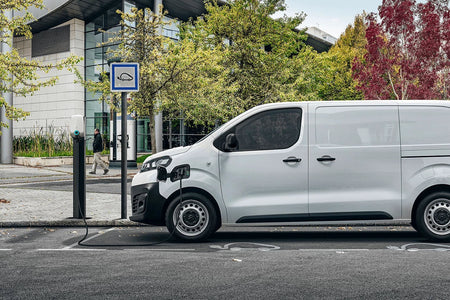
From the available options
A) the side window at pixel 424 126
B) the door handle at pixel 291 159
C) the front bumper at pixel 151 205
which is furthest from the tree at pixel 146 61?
the side window at pixel 424 126

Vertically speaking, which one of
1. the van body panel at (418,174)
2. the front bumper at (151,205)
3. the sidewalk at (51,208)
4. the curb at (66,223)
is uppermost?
the van body panel at (418,174)

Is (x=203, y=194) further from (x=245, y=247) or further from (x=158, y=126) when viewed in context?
(x=158, y=126)

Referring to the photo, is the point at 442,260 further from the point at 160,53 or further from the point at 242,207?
the point at 160,53

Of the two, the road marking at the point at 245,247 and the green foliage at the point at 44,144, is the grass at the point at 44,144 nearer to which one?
the green foliage at the point at 44,144

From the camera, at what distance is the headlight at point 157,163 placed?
23.1 feet

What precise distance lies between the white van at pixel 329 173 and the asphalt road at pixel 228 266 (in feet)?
1.28

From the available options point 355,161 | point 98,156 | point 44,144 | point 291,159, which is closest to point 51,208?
point 291,159

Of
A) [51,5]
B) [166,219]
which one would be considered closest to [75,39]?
[51,5]

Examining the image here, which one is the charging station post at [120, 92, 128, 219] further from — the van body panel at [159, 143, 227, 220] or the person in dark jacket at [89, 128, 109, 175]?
the person in dark jacket at [89, 128, 109, 175]

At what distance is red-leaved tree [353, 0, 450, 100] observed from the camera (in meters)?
22.0

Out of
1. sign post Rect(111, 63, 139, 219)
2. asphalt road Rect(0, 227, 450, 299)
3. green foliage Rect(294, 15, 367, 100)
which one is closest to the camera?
asphalt road Rect(0, 227, 450, 299)

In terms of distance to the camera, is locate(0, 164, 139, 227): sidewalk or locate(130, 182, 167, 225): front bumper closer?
locate(130, 182, 167, 225): front bumper

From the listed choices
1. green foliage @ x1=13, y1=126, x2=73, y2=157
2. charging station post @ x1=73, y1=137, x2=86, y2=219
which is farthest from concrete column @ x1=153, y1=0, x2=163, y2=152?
charging station post @ x1=73, y1=137, x2=86, y2=219

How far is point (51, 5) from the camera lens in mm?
32188
